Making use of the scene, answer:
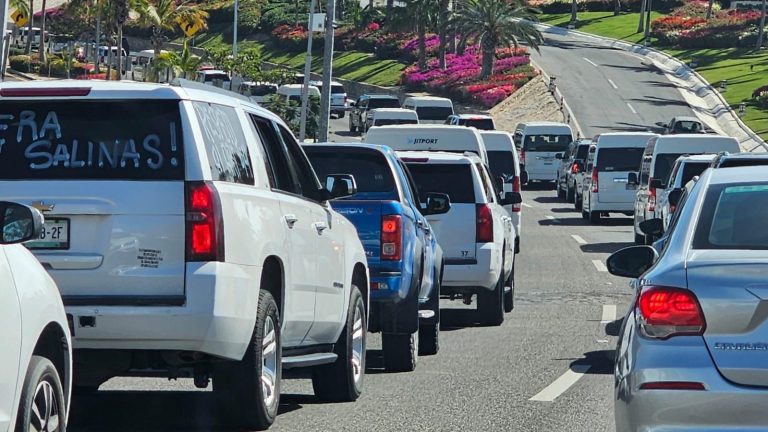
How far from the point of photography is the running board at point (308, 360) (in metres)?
10.2

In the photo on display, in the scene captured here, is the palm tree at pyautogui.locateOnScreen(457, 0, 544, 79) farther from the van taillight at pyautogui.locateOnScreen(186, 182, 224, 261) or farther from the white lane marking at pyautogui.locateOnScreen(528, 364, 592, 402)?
the van taillight at pyautogui.locateOnScreen(186, 182, 224, 261)

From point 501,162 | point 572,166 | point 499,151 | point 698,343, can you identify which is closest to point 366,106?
point 572,166

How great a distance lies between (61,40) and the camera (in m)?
123

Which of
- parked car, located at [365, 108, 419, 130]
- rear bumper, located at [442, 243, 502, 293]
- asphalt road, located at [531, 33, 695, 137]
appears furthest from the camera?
asphalt road, located at [531, 33, 695, 137]

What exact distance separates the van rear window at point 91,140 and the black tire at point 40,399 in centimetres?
190

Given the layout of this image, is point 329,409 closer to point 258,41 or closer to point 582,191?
point 582,191

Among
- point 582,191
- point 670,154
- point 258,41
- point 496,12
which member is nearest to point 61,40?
point 258,41

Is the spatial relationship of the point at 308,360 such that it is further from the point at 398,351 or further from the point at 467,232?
the point at 467,232

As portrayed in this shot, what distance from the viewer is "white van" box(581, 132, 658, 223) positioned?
35625mm

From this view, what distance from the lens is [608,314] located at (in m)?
18.3

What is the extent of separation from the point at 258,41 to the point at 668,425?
111 meters

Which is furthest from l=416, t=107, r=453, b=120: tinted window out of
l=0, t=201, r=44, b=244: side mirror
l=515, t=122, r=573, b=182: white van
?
l=0, t=201, r=44, b=244: side mirror

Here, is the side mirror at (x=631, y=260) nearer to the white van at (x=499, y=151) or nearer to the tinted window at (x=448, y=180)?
the tinted window at (x=448, y=180)

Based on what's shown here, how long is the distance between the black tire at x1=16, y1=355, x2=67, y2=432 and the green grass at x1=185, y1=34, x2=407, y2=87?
85990mm
